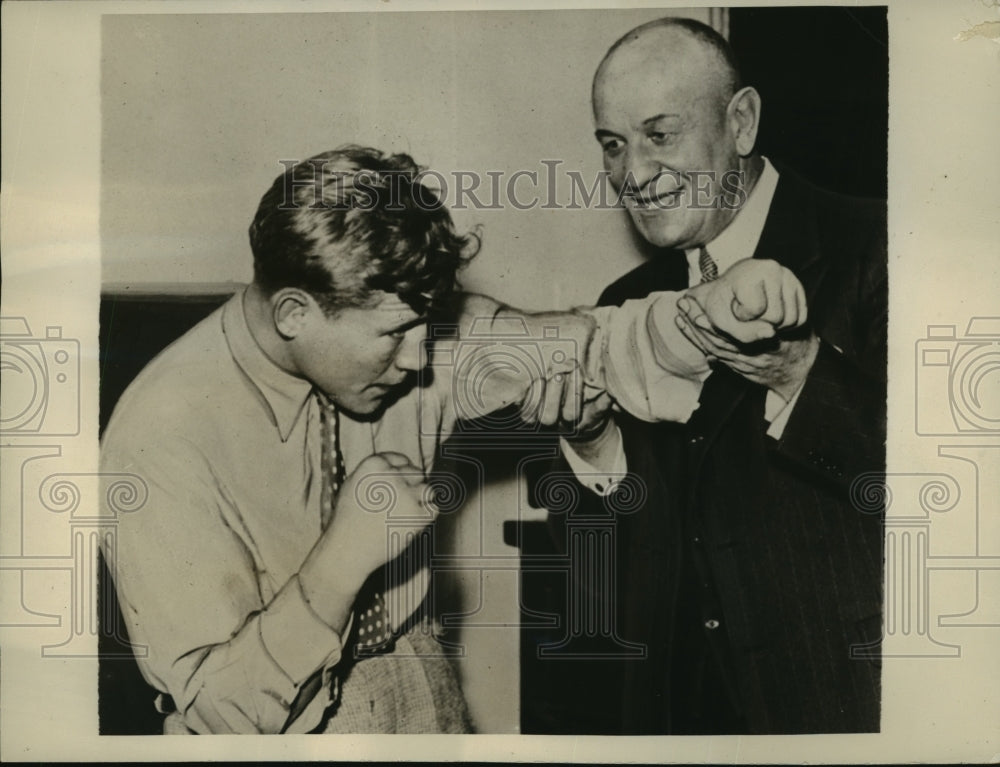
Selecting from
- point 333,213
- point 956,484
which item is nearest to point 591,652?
point 956,484

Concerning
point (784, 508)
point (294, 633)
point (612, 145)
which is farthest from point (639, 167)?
point (294, 633)

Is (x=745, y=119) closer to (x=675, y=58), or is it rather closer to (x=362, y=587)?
(x=675, y=58)

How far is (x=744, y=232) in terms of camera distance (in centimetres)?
214

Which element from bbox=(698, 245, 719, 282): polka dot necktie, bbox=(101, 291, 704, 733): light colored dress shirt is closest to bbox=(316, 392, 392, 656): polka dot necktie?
bbox=(101, 291, 704, 733): light colored dress shirt

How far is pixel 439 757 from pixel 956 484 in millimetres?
1490

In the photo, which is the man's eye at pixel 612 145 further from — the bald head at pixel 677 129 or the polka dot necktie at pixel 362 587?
the polka dot necktie at pixel 362 587

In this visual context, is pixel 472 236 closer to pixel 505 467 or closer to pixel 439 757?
pixel 505 467

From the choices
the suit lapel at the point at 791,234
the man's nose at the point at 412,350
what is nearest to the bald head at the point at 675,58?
the suit lapel at the point at 791,234

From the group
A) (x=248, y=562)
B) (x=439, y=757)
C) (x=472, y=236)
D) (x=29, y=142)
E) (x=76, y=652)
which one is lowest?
(x=439, y=757)

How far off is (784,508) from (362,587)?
107cm

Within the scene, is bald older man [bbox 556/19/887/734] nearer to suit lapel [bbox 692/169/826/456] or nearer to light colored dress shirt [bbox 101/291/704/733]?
suit lapel [bbox 692/169/826/456]

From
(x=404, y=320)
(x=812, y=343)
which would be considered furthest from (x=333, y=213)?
(x=812, y=343)

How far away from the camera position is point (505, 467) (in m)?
2.13

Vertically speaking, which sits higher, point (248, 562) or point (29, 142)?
point (29, 142)
